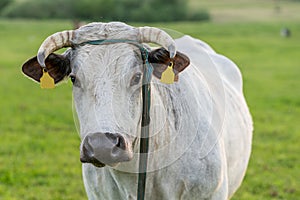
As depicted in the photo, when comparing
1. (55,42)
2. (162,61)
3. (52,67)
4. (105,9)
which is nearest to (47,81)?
(52,67)

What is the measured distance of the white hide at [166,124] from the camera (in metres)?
3.27

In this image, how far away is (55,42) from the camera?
346cm

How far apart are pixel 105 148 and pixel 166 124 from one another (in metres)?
0.93

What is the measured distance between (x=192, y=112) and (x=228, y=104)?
118cm

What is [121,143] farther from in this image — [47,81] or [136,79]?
[47,81]

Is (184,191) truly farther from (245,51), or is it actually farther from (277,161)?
(245,51)

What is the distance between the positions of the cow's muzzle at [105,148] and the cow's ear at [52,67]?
68 cm

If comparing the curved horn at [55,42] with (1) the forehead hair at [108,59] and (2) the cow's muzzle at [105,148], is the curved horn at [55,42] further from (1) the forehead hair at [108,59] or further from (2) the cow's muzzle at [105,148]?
(2) the cow's muzzle at [105,148]

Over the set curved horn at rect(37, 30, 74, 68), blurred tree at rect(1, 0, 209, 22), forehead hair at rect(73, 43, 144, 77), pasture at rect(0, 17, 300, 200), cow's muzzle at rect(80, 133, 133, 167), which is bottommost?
blurred tree at rect(1, 0, 209, 22)

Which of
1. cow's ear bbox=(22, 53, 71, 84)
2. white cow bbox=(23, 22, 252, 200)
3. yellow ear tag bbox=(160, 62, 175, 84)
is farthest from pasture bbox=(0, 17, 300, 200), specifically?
yellow ear tag bbox=(160, 62, 175, 84)

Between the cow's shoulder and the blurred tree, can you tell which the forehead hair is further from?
the blurred tree

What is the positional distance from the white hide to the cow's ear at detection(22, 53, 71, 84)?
20 centimetres

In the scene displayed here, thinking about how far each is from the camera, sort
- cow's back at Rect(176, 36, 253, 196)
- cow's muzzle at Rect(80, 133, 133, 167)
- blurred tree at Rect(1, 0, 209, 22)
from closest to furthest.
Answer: cow's muzzle at Rect(80, 133, 133, 167) < cow's back at Rect(176, 36, 253, 196) < blurred tree at Rect(1, 0, 209, 22)

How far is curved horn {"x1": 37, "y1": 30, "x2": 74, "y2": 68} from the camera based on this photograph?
3.41 metres
